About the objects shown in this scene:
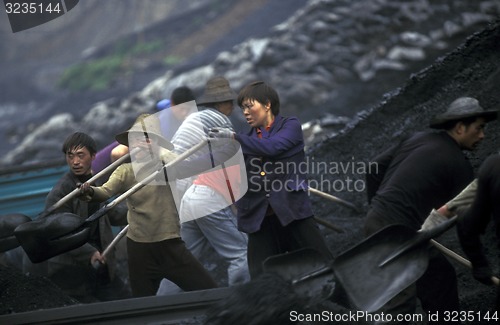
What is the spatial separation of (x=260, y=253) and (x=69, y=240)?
133cm

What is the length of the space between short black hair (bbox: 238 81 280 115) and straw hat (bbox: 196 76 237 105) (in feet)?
1.99

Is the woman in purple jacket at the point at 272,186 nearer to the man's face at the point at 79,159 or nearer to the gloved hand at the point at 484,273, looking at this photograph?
the gloved hand at the point at 484,273

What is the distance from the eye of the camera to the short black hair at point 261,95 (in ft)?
16.8

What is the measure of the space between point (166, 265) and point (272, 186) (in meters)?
0.97

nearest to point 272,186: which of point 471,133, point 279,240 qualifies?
point 279,240

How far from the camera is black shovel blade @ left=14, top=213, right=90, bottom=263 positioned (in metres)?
5.48

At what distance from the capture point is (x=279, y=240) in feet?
17.1

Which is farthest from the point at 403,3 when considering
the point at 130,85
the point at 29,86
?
the point at 29,86

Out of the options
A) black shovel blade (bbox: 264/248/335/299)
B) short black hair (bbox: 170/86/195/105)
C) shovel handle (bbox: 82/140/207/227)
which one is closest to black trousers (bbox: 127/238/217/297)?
shovel handle (bbox: 82/140/207/227)

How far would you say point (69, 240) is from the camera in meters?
5.50

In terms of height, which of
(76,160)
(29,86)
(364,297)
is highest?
(76,160)

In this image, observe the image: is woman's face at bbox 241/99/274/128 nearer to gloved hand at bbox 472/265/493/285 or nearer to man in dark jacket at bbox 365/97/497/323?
man in dark jacket at bbox 365/97/497/323

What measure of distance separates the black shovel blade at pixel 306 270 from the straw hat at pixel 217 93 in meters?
1.45

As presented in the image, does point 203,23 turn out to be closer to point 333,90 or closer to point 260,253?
point 333,90
